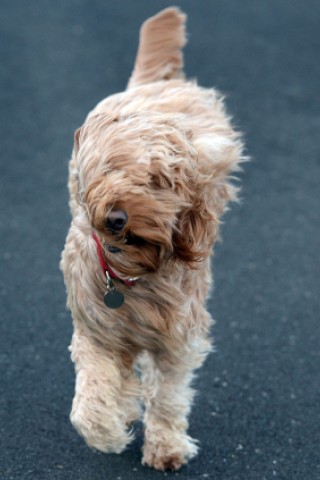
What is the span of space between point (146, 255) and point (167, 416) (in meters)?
1.27

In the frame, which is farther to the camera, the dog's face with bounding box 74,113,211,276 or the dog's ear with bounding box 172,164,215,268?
the dog's ear with bounding box 172,164,215,268

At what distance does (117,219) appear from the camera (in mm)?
3023

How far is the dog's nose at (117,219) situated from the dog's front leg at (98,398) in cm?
103

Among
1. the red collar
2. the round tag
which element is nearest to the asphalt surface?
the round tag

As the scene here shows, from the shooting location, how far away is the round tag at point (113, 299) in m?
3.72

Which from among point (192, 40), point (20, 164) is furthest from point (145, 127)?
point (192, 40)

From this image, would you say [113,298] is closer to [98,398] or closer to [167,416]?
[98,398]

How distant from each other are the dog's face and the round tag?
272 millimetres

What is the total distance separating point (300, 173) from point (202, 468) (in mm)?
3728

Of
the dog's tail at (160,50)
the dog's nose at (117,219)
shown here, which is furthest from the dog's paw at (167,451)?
the dog's tail at (160,50)

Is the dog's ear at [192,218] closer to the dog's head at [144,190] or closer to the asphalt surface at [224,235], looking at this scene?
the dog's head at [144,190]

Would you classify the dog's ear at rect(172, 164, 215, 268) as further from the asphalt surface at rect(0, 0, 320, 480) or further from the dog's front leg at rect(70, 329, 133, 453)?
the asphalt surface at rect(0, 0, 320, 480)

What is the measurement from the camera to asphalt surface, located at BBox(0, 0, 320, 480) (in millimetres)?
4430

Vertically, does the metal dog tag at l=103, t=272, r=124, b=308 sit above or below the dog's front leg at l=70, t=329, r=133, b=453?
above
